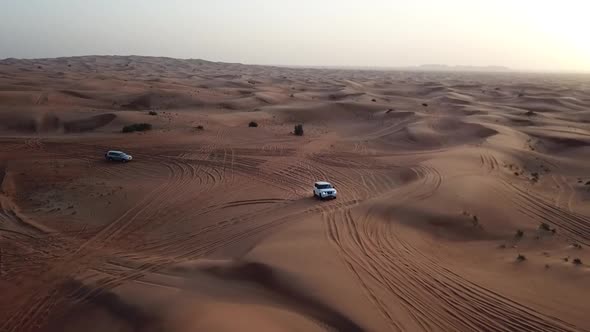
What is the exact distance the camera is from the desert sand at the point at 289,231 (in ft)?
36.0

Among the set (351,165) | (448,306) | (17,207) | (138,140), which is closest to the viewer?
(448,306)

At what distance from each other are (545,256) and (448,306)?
562 centimetres

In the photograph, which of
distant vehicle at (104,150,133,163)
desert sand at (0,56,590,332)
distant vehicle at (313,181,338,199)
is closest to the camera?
desert sand at (0,56,590,332)

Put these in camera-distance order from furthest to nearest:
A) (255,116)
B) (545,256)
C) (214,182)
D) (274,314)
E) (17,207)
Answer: (255,116), (214,182), (17,207), (545,256), (274,314)

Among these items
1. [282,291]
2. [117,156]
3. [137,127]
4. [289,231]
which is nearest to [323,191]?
[289,231]

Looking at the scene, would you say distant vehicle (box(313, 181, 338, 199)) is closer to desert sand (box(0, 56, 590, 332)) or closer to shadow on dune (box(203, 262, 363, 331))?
desert sand (box(0, 56, 590, 332))

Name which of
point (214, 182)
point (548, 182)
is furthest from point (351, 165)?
point (548, 182)

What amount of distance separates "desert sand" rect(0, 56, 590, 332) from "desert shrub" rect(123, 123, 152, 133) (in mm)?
813

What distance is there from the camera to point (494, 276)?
12758 mm

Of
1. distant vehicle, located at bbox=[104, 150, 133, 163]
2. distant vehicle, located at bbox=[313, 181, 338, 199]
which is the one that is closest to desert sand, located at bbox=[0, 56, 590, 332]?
distant vehicle, located at bbox=[313, 181, 338, 199]

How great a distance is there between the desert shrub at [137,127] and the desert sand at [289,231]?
813 mm

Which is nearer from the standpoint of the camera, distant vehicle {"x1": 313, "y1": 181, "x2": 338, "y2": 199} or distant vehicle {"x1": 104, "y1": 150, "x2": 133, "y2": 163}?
distant vehicle {"x1": 313, "y1": 181, "x2": 338, "y2": 199}

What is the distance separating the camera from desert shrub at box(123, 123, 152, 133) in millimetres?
33938

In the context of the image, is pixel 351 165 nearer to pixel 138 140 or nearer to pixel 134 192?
pixel 134 192
